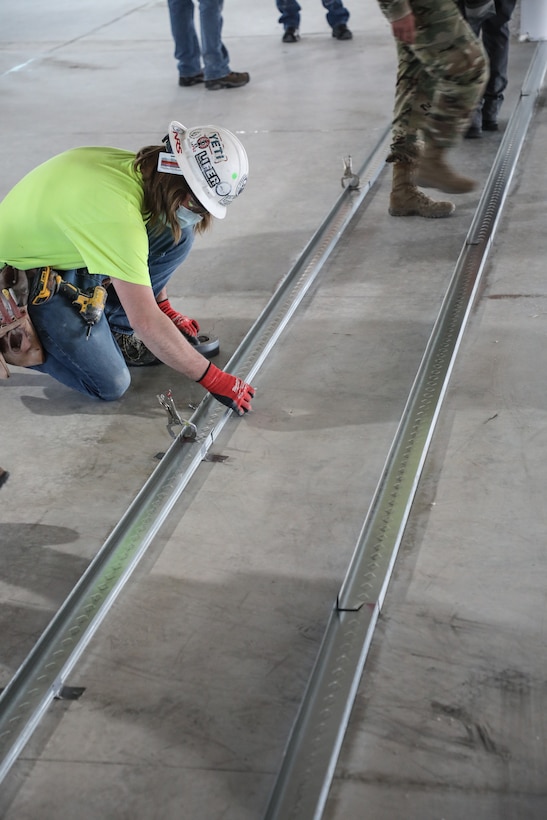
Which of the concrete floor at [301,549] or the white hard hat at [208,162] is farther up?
the white hard hat at [208,162]

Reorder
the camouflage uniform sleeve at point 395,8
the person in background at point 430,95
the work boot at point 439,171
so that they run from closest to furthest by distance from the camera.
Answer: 1. the camouflage uniform sleeve at point 395,8
2. the person in background at point 430,95
3. the work boot at point 439,171

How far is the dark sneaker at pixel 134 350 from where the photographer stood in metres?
3.26

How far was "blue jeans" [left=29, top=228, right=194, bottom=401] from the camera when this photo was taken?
9.50 feet

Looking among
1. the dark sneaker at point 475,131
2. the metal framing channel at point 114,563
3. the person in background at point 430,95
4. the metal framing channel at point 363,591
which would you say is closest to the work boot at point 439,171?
the person in background at point 430,95

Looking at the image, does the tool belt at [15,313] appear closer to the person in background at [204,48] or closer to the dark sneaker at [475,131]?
the dark sneaker at [475,131]

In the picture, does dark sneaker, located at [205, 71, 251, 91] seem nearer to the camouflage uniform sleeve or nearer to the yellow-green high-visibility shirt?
the camouflage uniform sleeve

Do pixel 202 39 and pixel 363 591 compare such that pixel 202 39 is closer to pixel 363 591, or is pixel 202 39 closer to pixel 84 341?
pixel 84 341

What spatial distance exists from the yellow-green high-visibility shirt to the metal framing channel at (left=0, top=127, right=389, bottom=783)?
0.57 meters

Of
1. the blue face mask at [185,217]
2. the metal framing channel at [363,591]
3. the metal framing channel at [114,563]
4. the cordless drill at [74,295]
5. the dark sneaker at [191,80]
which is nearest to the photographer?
the metal framing channel at [363,591]

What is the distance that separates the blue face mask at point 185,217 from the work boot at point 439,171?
156cm

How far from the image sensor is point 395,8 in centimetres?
353

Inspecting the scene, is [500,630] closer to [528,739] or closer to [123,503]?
[528,739]

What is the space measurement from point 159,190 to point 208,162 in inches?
7.0

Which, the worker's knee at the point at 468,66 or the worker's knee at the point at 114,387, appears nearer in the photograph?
the worker's knee at the point at 114,387
